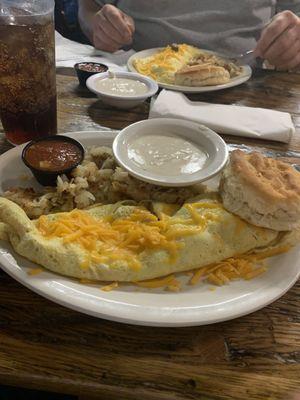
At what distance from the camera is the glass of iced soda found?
67.7 inches

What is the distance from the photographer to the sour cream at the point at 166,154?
5.41ft

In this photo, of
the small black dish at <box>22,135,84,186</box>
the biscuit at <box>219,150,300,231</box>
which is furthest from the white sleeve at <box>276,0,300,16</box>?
the small black dish at <box>22,135,84,186</box>

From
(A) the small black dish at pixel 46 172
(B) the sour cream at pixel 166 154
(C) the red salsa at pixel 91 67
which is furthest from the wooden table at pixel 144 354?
(C) the red salsa at pixel 91 67

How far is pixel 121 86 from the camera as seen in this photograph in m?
2.57

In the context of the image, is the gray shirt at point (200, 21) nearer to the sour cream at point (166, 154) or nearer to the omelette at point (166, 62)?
the omelette at point (166, 62)

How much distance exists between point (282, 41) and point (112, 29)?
4.34 ft

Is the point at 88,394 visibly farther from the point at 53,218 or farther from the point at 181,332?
the point at 53,218

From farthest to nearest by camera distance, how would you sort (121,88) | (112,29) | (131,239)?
(112,29) < (121,88) < (131,239)

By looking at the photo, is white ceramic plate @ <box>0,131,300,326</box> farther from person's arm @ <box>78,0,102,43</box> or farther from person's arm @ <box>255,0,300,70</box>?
person's arm @ <box>78,0,102,43</box>

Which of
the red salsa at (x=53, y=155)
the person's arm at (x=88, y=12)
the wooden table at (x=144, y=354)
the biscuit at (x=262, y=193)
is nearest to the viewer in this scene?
the wooden table at (x=144, y=354)

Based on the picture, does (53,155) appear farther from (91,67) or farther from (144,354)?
(91,67)

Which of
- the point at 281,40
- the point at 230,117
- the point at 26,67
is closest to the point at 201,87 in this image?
the point at 230,117

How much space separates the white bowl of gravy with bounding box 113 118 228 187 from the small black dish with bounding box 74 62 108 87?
1.03m

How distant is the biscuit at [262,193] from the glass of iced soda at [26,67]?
956mm
